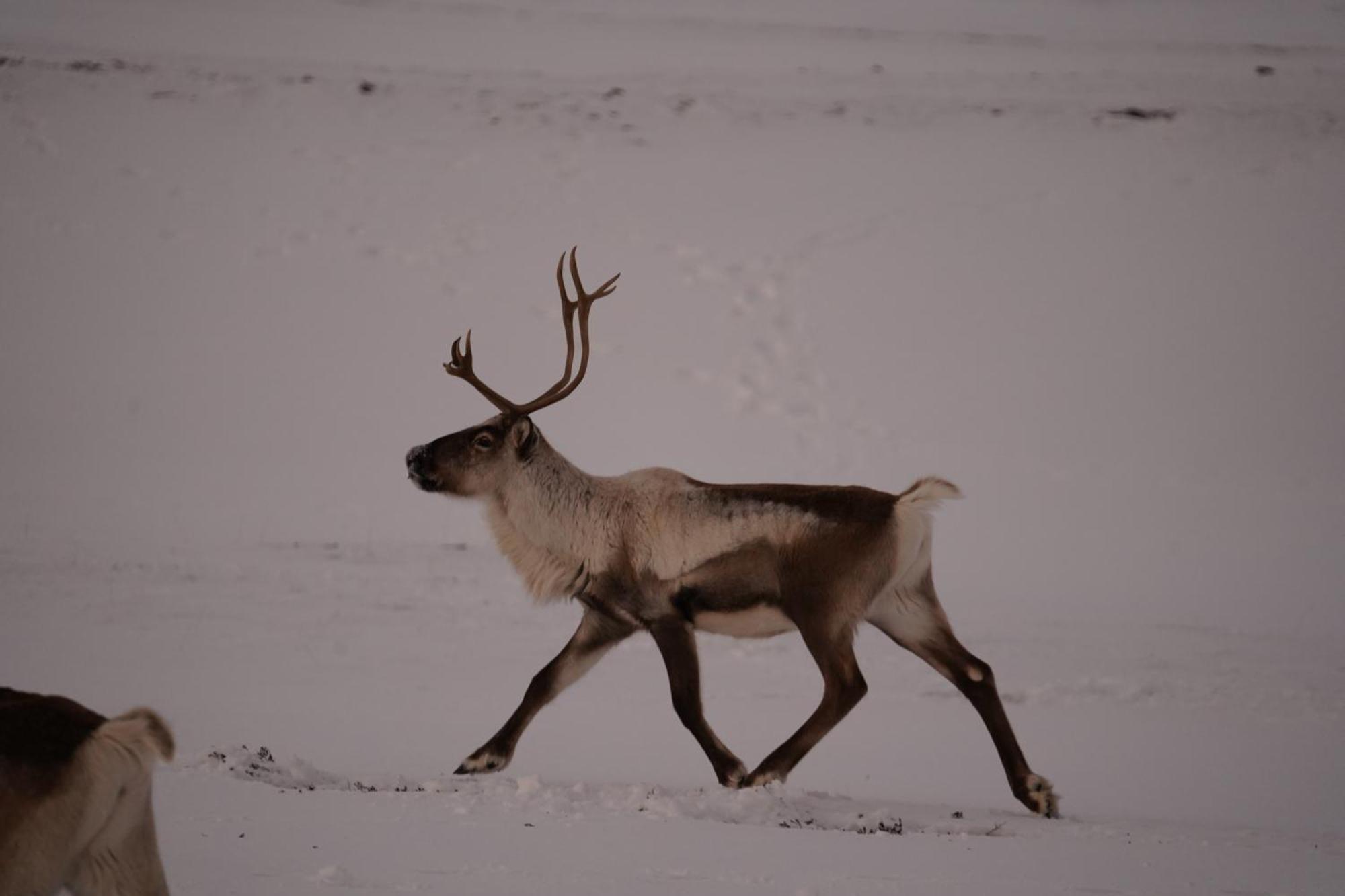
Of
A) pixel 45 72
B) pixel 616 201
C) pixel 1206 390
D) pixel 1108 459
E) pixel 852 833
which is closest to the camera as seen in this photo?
pixel 852 833

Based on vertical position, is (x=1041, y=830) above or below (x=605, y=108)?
below

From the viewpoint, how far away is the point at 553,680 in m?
8.74

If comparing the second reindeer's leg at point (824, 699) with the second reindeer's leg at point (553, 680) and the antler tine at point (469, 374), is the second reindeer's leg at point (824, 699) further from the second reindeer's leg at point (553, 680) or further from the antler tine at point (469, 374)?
the antler tine at point (469, 374)

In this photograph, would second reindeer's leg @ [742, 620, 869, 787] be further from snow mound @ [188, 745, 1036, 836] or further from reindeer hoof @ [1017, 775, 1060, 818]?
reindeer hoof @ [1017, 775, 1060, 818]

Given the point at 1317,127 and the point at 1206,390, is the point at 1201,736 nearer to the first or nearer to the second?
the point at 1206,390

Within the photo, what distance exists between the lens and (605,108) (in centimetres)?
2691

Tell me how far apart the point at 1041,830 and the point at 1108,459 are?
1210cm

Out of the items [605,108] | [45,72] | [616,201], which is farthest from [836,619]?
[45,72]

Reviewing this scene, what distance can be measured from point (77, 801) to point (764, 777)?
4.20 metres

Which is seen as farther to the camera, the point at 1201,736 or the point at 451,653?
the point at 451,653

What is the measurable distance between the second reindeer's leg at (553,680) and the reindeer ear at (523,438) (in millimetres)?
1037

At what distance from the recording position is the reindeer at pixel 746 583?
333 inches

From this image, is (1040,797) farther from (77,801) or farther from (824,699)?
(77,801)

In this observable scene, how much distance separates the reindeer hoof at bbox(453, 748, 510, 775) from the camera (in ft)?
27.7
